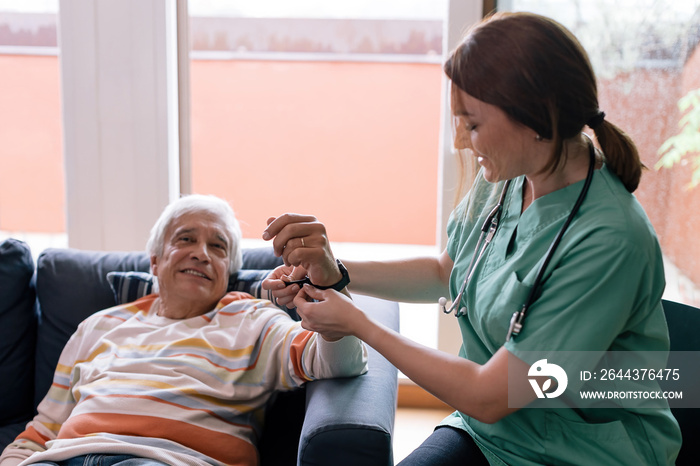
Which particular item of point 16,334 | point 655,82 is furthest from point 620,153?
point 16,334

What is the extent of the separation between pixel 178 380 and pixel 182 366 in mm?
43

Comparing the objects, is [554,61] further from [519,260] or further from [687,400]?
[687,400]

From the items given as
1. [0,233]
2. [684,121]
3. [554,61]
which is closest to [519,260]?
[554,61]

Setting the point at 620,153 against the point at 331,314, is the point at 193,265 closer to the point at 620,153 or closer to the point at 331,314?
the point at 331,314

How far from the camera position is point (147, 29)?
2.63m

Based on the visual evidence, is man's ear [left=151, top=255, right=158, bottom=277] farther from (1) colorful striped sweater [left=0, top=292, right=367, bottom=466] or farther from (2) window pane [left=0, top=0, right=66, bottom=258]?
(2) window pane [left=0, top=0, right=66, bottom=258]

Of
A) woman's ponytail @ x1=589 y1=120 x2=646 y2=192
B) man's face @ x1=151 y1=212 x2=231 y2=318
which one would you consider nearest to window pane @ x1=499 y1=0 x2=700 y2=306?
woman's ponytail @ x1=589 y1=120 x2=646 y2=192

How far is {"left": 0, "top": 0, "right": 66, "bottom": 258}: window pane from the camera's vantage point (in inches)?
123

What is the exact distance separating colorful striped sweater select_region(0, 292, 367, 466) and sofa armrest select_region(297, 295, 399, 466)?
5cm

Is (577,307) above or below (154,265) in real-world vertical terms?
above

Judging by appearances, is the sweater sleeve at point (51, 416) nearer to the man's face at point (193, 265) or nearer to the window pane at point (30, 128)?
the man's face at point (193, 265)

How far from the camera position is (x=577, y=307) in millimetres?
1105

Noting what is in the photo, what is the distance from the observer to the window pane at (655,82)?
2.40 metres

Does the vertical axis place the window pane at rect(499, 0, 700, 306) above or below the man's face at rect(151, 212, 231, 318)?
above
